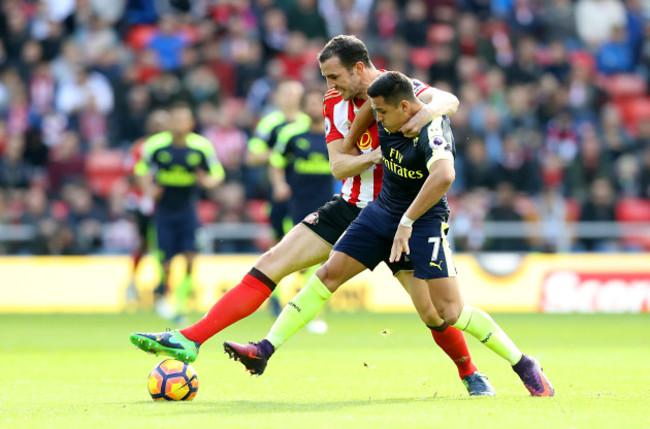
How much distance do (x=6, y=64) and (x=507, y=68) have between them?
8.94 m

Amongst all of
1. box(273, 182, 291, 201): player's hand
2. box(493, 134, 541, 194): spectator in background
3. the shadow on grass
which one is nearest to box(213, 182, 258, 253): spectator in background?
box(273, 182, 291, 201): player's hand

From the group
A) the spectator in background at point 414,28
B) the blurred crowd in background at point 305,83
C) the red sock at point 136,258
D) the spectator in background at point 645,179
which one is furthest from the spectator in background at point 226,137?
the spectator in background at point 645,179

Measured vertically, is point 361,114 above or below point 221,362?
above

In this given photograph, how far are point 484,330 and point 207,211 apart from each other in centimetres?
1223

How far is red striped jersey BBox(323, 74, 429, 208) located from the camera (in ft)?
26.3

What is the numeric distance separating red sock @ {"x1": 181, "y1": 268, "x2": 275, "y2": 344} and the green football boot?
0.29ft

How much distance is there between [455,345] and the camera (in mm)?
7801

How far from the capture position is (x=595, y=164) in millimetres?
20344

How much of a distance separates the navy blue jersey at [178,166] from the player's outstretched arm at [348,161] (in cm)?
691

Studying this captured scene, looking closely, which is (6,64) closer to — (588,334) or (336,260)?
(588,334)

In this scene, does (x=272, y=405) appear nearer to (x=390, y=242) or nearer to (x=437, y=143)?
(x=390, y=242)

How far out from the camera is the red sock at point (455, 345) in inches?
306

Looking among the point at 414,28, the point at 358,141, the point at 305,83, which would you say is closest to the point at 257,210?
the point at 305,83

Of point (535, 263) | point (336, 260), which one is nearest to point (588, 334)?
point (535, 263)
